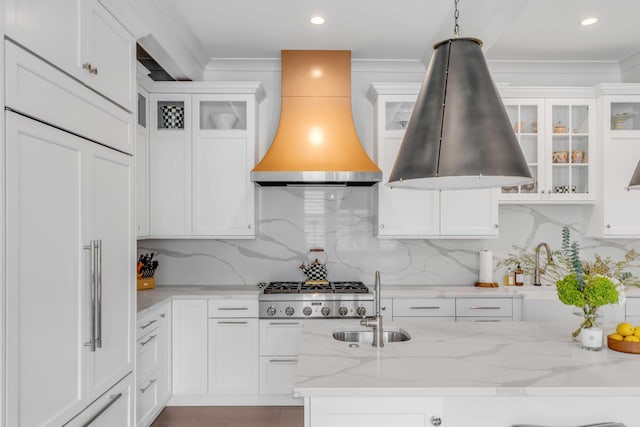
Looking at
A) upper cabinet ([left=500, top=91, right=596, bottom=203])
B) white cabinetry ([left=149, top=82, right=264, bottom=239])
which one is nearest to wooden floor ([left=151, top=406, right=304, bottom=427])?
white cabinetry ([left=149, top=82, right=264, bottom=239])

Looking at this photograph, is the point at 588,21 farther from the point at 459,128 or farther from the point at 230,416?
the point at 230,416

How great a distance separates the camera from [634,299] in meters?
3.85

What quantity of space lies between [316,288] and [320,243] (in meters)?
0.54

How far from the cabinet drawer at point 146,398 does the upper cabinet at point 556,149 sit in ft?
10.0

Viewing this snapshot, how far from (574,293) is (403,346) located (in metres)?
0.81

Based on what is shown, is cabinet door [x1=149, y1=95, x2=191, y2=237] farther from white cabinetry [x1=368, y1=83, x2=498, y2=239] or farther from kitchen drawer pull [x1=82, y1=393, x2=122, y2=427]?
A: kitchen drawer pull [x1=82, y1=393, x2=122, y2=427]

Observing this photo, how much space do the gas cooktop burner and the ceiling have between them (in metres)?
1.97

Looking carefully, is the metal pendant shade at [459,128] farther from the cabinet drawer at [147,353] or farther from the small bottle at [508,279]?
the small bottle at [508,279]

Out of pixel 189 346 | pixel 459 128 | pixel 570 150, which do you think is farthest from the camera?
pixel 570 150

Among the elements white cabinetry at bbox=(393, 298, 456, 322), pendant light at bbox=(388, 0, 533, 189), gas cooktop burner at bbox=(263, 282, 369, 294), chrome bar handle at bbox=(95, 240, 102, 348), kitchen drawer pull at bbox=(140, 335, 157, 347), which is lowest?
kitchen drawer pull at bbox=(140, 335, 157, 347)

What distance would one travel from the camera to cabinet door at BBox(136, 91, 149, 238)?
372 centimetres

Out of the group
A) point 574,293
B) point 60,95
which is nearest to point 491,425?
point 574,293

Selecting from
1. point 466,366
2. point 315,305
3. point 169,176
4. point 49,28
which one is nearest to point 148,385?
point 315,305

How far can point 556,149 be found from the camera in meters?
4.18
